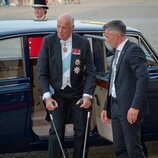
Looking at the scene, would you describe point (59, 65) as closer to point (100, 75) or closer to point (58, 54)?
point (58, 54)

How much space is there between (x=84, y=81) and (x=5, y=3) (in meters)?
40.0

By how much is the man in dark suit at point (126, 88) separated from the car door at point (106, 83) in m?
0.49

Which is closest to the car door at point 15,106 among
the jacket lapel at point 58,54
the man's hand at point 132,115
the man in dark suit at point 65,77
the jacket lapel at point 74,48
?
the man in dark suit at point 65,77

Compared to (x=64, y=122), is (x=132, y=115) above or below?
above

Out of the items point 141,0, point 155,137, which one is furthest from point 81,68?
Answer: point 141,0

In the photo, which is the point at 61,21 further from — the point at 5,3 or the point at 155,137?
the point at 5,3

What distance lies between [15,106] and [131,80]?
1339 millimetres

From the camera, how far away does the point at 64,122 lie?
16.0 feet

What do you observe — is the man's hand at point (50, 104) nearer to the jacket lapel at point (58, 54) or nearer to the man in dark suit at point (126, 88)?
the jacket lapel at point (58, 54)

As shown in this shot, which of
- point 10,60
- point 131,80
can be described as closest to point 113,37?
point 131,80

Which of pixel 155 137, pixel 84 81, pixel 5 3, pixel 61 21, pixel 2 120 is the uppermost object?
pixel 61 21

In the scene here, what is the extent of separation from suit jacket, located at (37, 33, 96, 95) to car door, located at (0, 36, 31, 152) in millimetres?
365

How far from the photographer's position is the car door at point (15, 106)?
4957 mm

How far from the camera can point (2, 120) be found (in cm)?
496
